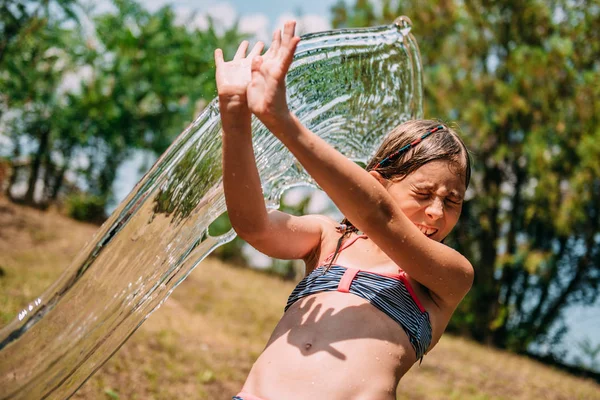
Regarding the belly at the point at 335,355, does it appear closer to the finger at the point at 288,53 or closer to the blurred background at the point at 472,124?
the finger at the point at 288,53

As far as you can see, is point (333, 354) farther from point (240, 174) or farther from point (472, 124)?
point (472, 124)

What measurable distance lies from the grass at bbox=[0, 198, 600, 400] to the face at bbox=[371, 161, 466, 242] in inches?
106

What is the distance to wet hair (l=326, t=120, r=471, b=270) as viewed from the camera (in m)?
1.82

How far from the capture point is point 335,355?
1621 mm

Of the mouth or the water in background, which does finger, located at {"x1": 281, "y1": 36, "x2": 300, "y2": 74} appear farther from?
the mouth

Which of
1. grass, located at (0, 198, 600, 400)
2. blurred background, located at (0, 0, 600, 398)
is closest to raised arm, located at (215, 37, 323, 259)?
grass, located at (0, 198, 600, 400)

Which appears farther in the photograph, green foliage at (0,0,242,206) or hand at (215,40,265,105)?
green foliage at (0,0,242,206)

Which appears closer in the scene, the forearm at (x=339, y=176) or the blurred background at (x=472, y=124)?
the forearm at (x=339, y=176)

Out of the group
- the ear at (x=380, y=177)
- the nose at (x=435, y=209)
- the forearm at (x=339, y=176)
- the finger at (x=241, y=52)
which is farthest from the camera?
the ear at (x=380, y=177)

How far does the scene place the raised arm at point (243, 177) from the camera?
60.4 inches

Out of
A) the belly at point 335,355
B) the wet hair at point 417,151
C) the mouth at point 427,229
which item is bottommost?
the belly at point 335,355

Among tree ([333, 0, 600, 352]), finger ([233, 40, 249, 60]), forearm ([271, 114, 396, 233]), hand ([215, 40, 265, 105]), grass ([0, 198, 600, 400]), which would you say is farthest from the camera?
A: tree ([333, 0, 600, 352])

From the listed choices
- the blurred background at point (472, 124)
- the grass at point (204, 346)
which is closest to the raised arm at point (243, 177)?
the grass at point (204, 346)

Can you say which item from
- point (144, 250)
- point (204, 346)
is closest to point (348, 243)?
point (144, 250)
